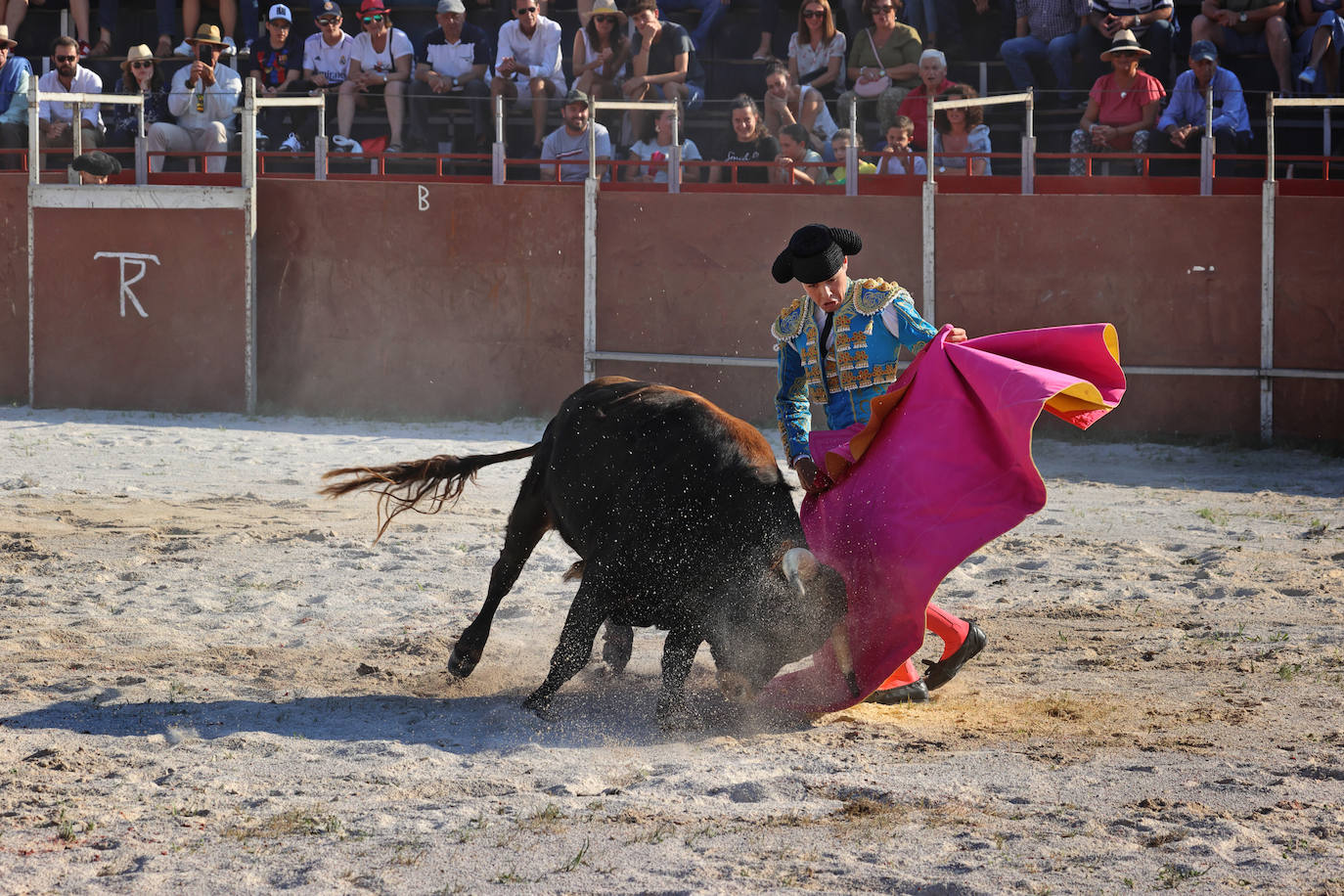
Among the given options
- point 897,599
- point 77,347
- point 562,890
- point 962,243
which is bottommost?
point 562,890

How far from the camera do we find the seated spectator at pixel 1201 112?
9102 mm

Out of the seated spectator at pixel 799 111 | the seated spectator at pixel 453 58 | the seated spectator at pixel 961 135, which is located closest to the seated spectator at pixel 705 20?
the seated spectator at pixel 453 58

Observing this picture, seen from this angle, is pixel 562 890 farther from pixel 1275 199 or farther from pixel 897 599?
pixel 1275 199

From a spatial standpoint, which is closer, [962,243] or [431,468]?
[431,468]

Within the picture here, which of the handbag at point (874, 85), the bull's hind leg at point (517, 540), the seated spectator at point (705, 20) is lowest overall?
the bull's hind leg at point (517, 540)

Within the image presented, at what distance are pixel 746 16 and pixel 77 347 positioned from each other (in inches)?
213

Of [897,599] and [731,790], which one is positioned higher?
[897,599]

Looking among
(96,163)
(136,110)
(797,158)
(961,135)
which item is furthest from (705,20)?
(96,163)

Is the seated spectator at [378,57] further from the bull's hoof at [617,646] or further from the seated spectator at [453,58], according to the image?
the bull's hoof at [617,646]

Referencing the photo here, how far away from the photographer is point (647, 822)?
10.0ft

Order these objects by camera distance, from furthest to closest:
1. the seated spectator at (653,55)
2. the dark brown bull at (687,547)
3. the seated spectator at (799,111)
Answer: the seated spectator at (653,55) → the seated spectator at (799,111) → the dark brown bull at (687,547)

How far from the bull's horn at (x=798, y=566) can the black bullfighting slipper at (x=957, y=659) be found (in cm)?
80

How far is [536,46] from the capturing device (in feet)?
33.5

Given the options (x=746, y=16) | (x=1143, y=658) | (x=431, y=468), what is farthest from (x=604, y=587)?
(x=746, y=16)
